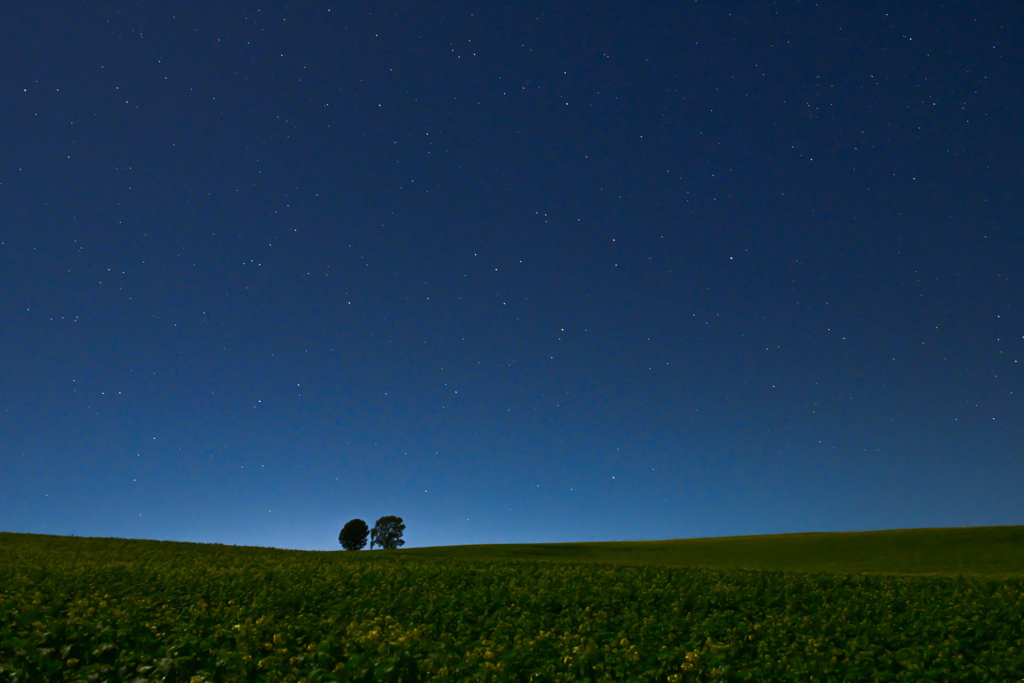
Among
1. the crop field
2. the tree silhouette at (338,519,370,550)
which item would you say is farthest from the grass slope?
the tree silhouette at (338,519,370,550)

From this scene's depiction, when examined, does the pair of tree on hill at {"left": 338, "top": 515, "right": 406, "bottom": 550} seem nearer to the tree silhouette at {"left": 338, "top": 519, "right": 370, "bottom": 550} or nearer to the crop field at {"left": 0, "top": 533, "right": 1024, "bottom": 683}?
the tree silhouette at {"left": 338, "top": 519, "right": 370, "bottom": 550}

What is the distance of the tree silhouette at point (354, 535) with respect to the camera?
248 feet

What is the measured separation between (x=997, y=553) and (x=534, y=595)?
37.3m

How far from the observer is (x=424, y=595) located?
16.8 meters

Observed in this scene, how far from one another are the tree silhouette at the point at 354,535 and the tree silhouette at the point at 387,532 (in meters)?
1.17

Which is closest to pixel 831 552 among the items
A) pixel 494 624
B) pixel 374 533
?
pixel 494 624

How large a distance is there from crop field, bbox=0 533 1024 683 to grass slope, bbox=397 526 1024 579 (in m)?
15.1

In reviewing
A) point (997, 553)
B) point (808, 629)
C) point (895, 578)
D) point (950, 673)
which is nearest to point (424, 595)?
point (808, 629)

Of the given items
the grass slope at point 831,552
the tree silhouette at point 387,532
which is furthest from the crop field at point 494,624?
the tree silhouette at point 387,532

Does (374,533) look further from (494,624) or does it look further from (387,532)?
(494,624)

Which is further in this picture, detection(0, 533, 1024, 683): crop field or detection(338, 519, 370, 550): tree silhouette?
detection(338, 519, 370, 550): tree silhouette

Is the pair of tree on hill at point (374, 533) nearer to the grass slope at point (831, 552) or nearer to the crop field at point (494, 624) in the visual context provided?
the grass slope at point (831, 552)

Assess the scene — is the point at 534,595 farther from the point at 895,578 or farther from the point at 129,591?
Result: the point at 895,578

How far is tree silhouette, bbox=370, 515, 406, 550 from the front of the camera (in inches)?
2995
